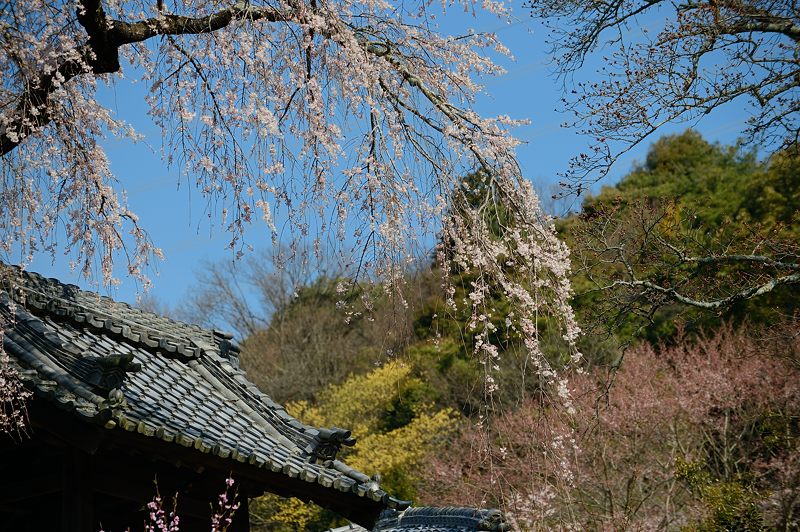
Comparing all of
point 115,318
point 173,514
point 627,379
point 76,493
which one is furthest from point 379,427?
point 76,493

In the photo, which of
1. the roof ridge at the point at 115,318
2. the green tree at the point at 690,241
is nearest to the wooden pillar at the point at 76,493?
the roof ridge at the point at 115,318

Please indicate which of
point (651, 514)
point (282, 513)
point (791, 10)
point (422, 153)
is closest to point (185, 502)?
point (422, 153)

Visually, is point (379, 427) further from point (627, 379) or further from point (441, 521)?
point (441, 521)

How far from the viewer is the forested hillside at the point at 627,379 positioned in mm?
7445

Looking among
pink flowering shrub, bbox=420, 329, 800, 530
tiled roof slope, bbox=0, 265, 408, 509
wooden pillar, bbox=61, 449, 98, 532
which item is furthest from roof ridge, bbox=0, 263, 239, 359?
pink flowering shrub, bbox=420, 329, 800, 530

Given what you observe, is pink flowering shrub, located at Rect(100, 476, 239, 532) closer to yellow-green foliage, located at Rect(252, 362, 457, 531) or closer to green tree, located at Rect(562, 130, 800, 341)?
green tree, located at Rect(562, 130, 800, 341)

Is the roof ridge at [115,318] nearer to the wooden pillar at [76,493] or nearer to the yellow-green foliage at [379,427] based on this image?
the wooden pillar at [76,493]

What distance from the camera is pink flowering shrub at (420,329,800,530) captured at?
10.2 m

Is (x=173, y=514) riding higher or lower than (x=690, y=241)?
lower

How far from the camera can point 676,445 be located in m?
11.6

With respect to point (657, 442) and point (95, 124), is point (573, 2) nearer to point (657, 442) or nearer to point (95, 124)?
point (95, 124)

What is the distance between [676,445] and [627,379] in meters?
1.49

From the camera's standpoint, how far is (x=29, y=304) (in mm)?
5477

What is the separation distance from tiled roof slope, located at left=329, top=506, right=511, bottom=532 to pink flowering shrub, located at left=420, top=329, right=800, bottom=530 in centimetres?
170
